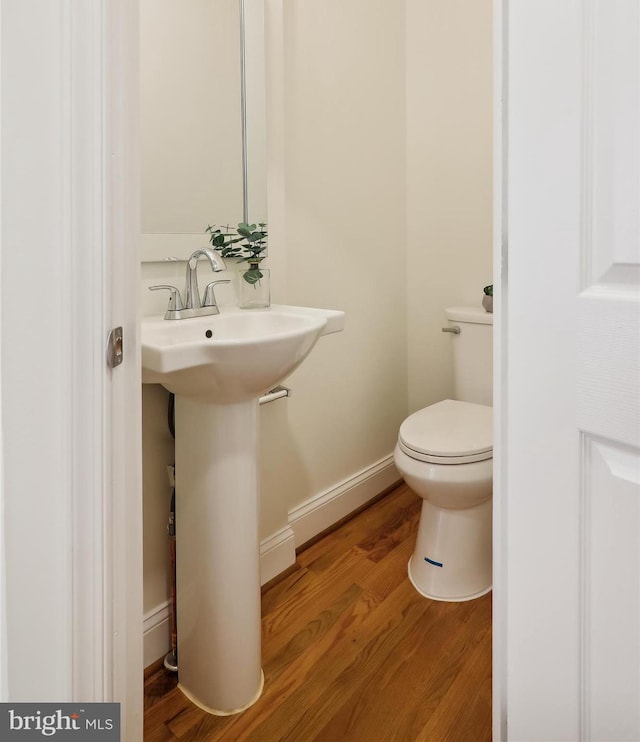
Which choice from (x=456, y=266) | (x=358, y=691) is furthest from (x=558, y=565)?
(x=456, y=266)

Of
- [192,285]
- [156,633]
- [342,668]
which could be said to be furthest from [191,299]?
[342,668]

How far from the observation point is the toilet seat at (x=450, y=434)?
164cm

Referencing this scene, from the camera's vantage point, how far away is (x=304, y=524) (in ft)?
6.50

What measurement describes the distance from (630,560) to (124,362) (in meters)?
0.71

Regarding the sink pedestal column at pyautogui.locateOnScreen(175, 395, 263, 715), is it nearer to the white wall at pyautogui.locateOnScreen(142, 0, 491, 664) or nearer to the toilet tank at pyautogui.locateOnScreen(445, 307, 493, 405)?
the white wall at pyautogui.locateOnScreen(142, 0, 491, 664)

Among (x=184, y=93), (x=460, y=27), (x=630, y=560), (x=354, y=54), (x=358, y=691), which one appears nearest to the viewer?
(x=630, y=560)

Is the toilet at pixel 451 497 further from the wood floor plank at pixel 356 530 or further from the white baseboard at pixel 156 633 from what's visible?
the white baseboard at pixel 156 633

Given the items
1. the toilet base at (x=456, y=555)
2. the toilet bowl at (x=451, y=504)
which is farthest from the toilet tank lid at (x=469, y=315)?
the toilet base at (x=456, y=555)

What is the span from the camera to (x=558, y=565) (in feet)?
2.18

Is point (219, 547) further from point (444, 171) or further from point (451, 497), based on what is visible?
point (444, 171)

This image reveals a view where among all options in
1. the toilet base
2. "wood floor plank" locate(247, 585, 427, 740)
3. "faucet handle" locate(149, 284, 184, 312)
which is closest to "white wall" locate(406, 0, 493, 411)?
the toilet base

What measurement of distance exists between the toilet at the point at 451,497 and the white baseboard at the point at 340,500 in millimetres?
367

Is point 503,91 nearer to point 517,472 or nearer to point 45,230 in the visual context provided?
point 517,472

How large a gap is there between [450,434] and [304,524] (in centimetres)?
62
